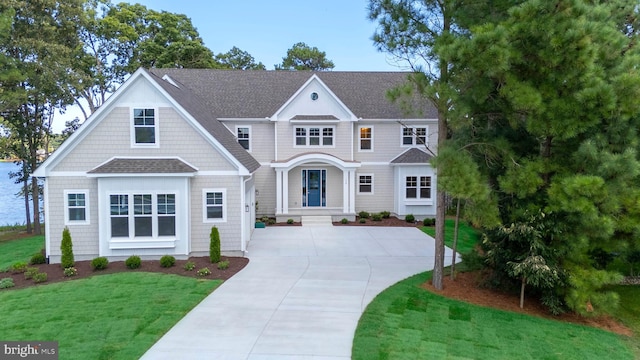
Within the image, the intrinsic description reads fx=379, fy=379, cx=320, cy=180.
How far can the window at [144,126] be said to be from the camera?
12.8 meters

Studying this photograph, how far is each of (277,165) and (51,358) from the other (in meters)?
14.8

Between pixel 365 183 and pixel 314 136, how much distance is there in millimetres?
4043

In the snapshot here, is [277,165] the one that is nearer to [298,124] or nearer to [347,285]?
[298,124]

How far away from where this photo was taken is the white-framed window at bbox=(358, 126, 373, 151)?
22.0m

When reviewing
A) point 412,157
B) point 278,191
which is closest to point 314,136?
point 278,191

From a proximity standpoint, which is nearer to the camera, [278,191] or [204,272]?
[204,272]

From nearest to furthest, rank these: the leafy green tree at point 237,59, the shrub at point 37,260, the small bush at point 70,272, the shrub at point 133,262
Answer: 1. the small bush at point 70,272
2. the shrub at point 133,262
3. the shrub at point 37,260
4. the leafy green tree at point 237,59

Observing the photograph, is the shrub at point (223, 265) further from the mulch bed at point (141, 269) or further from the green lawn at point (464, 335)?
the green lawn at point (464, 335)

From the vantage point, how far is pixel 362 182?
72.5ft

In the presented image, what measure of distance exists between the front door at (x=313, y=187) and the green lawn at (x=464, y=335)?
12610mm

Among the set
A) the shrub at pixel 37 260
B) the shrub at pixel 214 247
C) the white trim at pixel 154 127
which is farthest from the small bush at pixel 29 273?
the shrub at pixel 214 247

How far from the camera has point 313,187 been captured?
2189 centimetres

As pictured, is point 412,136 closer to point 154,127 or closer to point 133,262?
point 154,127

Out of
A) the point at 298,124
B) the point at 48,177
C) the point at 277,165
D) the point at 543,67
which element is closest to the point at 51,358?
the point at 48,177
